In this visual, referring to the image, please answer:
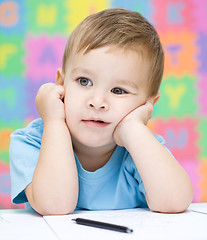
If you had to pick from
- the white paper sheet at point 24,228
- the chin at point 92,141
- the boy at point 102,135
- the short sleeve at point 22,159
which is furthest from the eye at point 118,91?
the white paper sheet at point 24,228

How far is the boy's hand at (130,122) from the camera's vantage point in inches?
36.7

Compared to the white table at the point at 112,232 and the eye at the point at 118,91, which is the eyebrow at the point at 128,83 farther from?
the white table at the point at 112,232

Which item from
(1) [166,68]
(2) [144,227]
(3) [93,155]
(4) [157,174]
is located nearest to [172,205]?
(4) [157,174]

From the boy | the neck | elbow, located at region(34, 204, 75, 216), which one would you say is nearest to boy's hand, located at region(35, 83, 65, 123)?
the boy

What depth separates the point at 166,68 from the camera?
1.84 meters

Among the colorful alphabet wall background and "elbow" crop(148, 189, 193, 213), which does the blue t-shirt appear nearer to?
"elbow" crop(148, 189, 193, 213)

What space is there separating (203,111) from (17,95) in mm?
936

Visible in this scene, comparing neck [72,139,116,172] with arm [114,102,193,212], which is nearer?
arm [114,102,193,212]

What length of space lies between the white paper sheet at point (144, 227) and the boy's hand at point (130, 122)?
0.71ft

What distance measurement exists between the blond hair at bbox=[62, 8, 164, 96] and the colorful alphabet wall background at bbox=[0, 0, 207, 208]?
0.71 m

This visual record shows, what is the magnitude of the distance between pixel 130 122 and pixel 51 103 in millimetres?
220

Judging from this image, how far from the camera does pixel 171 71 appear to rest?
6.03ft

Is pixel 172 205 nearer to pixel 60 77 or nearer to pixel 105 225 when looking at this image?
pixel 105 225

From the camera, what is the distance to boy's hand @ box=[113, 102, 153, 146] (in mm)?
931
